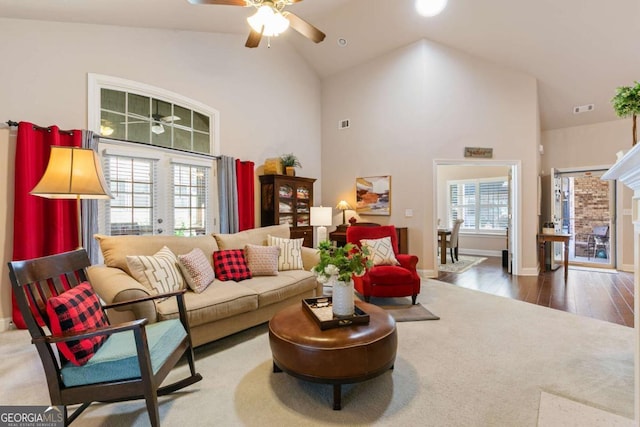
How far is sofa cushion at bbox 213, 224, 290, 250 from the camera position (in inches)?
137

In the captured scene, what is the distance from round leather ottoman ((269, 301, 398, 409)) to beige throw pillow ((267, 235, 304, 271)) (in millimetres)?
1576

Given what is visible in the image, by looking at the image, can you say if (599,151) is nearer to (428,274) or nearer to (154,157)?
(428,274)

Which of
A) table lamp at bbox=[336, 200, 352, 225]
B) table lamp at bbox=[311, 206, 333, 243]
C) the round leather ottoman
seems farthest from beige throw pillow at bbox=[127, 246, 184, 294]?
table lamp at bbox=[336, 200, 352, 225]

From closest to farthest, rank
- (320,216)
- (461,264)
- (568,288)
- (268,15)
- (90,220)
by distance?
(268,15)
(90,220)
(568,288)
(320,216)
(461,264)

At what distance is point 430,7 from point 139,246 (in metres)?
5.22

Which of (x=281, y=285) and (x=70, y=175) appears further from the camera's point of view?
(x=281, y=285)

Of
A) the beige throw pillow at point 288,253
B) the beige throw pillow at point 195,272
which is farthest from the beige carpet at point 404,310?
the beige throw pillow at point 195,272

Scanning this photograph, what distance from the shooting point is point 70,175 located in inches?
90.6

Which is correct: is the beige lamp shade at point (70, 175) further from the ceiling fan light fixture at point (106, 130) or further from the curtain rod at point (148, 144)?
the ceiling fan light fixture at point (106, 130)

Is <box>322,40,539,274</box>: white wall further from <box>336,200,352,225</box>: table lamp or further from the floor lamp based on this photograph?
the floor lamp

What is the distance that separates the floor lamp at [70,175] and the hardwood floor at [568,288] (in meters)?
4.88

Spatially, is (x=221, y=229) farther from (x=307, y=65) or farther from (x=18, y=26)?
(x=307, y=65)

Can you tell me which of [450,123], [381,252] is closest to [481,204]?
[450,123]

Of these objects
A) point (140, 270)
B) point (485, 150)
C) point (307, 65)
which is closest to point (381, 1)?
point (307, 65)
